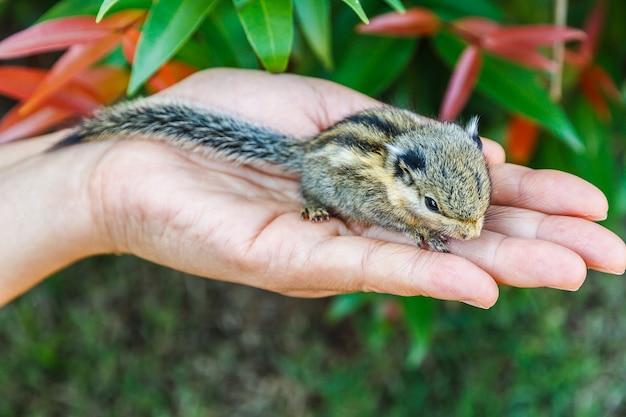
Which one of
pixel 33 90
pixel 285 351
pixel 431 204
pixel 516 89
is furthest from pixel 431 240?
pixel 285 351

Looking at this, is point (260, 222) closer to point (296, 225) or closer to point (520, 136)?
point (296, 225)

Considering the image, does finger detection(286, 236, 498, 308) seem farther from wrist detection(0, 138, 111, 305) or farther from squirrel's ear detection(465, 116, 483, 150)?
wrist detection(0, 138, 111, 305)

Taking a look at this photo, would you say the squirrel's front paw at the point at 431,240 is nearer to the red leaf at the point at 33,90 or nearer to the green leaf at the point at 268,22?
the green leaf at the point at 268,22

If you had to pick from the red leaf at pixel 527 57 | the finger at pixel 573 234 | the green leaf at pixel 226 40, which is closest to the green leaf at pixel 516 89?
the red leaf at pixel 527 57

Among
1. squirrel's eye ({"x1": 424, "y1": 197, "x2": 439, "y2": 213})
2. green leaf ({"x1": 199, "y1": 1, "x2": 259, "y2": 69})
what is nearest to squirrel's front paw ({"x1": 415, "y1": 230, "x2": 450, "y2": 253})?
squirrel's eye ({"x1": 424, "y1": 197, "x2": 439, "y2": 213})

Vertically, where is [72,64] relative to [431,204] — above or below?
above
